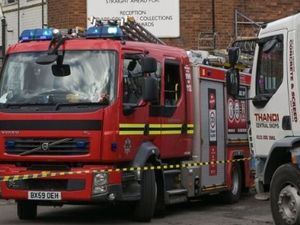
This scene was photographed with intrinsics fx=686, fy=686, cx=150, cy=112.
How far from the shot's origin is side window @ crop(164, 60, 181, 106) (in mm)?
11469

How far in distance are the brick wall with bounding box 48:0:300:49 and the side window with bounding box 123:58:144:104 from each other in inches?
305

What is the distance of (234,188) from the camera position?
13.8 meters

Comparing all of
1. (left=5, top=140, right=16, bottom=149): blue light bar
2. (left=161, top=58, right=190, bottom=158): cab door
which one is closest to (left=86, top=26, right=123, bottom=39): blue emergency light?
(left=161, top=58, right=190, bottom=158): cab door

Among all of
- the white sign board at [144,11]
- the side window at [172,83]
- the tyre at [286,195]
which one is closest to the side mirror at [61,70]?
the side window at [172,83]

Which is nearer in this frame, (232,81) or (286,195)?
(286,195)

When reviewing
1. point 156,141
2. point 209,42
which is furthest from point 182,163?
point 209,42

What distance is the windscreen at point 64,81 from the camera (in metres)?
10.2

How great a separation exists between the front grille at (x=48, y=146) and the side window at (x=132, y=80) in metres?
1.01

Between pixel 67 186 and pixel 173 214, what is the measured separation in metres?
2.54

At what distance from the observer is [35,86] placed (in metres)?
10.4

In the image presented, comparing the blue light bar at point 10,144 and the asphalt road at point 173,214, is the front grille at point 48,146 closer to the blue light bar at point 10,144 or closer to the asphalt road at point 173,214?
the blue light bar at point 10,144

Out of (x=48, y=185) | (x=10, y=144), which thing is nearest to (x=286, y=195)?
(x=48, y=185)

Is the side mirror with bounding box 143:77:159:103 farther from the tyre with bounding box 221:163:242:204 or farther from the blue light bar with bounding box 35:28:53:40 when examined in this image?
the tyre with bounding box 221:163:242:204

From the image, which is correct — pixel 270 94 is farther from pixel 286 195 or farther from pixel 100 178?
pixel 100 178
